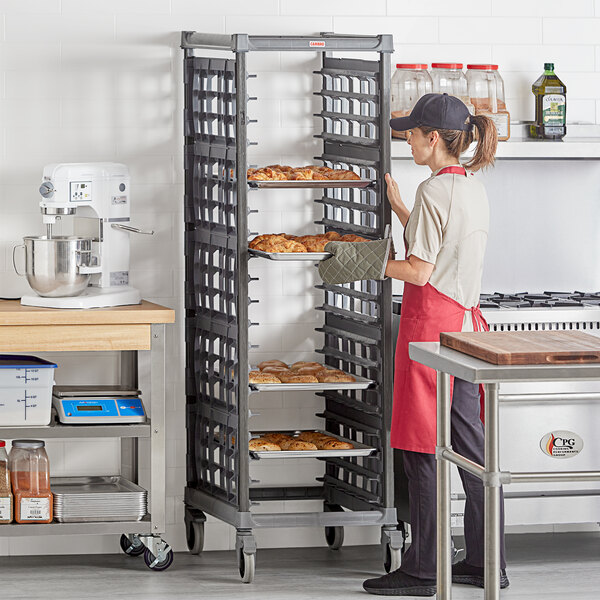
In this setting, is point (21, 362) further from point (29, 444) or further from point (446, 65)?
point (446, 65)

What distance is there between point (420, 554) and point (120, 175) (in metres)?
1.80

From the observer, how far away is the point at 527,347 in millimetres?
2832

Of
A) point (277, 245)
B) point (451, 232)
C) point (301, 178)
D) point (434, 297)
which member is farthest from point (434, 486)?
point (301, 178)

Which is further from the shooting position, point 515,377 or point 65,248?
point 65,248

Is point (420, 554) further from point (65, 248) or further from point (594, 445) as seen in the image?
point (65, 248)

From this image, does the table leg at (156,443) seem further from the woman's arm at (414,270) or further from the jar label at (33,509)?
the woman's arm at (414,270)

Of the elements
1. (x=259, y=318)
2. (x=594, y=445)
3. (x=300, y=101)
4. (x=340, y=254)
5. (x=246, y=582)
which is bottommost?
(x=246, y=582)

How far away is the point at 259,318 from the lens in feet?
15.8

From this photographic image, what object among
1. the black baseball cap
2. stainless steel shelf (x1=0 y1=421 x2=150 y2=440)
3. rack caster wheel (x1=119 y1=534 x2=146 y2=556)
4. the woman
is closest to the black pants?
the woman

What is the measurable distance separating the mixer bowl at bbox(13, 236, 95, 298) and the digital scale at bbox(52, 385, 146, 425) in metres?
0.40

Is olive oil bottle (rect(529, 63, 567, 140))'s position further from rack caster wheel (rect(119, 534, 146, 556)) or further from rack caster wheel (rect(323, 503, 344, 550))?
rack caster wheel (rect(119, 534, 146, 556))

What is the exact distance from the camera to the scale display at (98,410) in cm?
426

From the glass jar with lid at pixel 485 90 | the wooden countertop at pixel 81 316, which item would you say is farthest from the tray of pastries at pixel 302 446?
the glass jar with lid at pixel 485 90

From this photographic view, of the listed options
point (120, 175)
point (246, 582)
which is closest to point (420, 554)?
point (246, 582)
